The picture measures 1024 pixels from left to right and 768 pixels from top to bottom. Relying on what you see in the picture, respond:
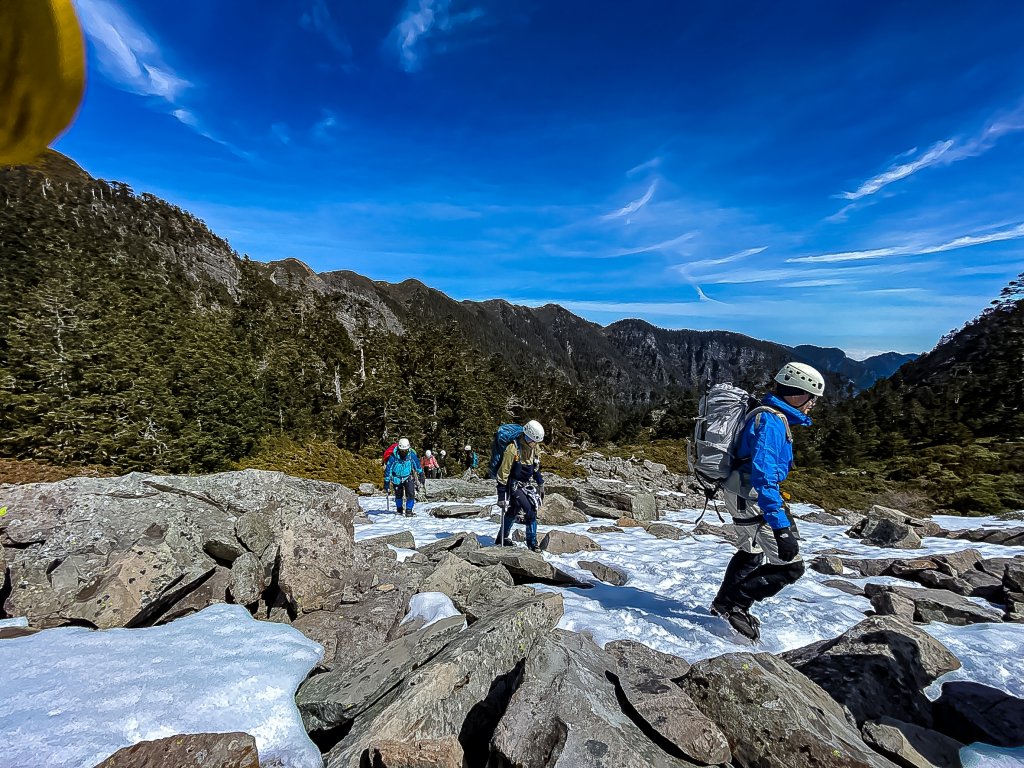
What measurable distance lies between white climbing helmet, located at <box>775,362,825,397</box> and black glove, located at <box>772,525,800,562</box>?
1.53m

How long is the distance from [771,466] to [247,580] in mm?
6090

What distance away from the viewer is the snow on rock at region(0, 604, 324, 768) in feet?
8.30

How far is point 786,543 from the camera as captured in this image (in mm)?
4680

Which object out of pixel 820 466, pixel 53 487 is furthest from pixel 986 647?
pixel 820 466

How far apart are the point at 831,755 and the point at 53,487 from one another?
9934 mm

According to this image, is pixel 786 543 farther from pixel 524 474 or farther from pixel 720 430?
pixel 524 474

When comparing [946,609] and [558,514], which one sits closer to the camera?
[946,609]

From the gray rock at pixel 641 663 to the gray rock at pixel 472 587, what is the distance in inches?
55.2

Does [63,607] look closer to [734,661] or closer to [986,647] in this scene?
[734,661]

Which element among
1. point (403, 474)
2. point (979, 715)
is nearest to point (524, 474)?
point (979, 715)

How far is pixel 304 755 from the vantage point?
2.87 meters

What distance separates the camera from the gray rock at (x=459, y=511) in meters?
12.9

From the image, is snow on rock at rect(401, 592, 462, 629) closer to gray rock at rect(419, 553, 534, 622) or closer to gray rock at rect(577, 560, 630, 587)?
gray rock at rect(419, 553, 534, 622)

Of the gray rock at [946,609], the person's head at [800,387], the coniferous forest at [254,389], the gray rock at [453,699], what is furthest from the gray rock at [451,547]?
the coniferous forest at [254,389]
